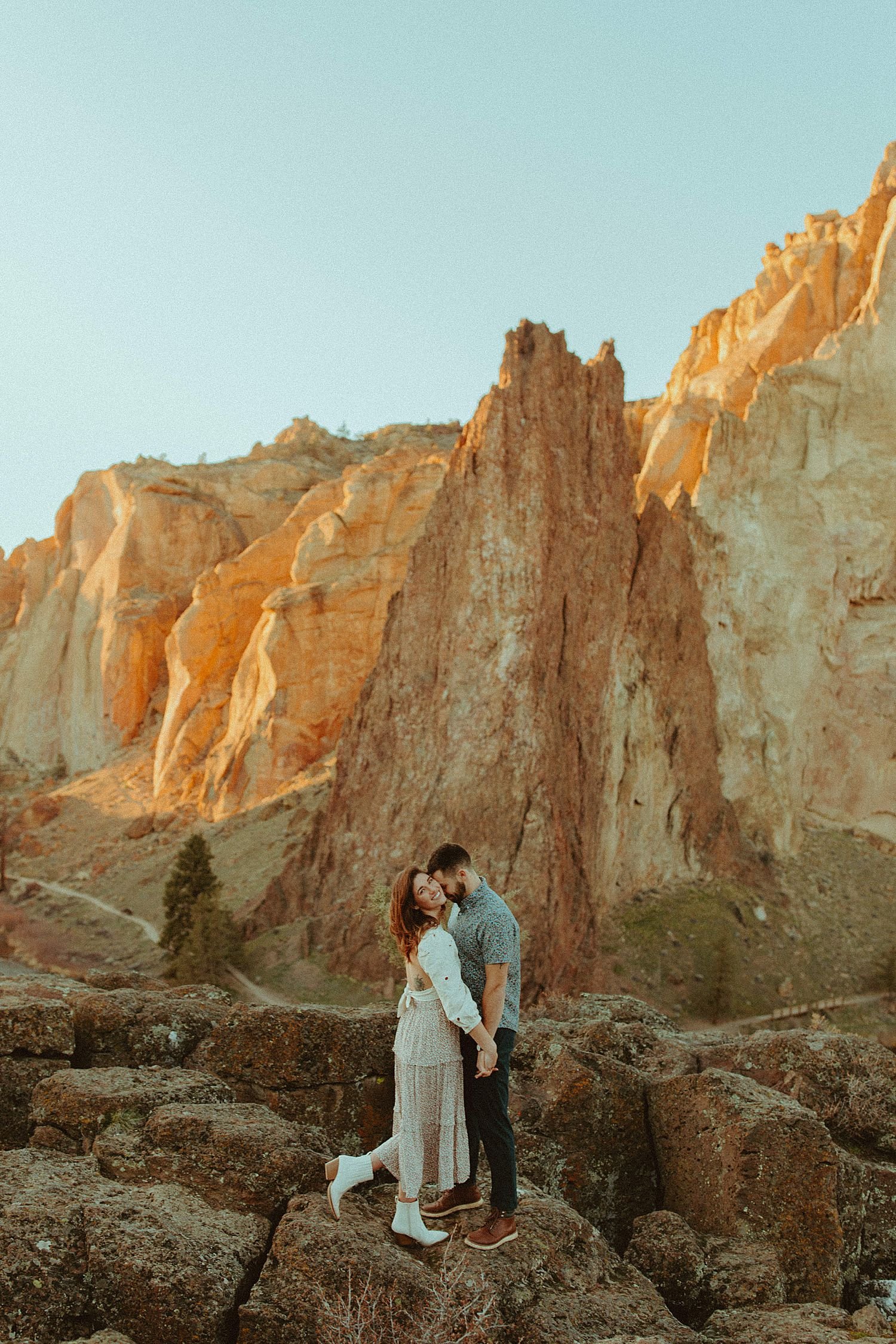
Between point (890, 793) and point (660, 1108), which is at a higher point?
point (890, 793)

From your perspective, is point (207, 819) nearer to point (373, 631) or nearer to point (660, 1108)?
point (373, 631)

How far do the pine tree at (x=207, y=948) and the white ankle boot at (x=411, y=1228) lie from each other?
23.0 metres

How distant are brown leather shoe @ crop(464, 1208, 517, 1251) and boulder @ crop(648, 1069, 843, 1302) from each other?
1912 mm

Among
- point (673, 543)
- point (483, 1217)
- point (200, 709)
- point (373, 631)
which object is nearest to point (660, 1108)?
point (483, 1217)

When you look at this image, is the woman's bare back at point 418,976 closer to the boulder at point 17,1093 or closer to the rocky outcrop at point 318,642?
the boulder at point 17,1093

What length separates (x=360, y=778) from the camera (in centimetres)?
3259

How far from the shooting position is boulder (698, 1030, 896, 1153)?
28.1 ft

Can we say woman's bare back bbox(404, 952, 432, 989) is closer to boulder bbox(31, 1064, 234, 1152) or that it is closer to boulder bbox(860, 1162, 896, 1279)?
boulder bbox(31, 1064, 234, 1152)

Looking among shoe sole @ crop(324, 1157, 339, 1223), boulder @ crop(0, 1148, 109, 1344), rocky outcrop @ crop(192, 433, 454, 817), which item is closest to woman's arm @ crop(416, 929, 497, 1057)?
shoe sole @ crop(324, 1157, 339, 1223)

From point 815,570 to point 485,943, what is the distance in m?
40.6

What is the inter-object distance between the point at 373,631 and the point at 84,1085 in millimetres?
39620

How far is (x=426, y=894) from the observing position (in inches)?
235

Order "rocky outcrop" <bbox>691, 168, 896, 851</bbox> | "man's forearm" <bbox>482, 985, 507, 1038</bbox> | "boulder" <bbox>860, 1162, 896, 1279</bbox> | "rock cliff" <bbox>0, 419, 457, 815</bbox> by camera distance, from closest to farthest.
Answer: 1. "man's forearm" <bbox>482, 985, 507, 1038</bbox>
2. "boulder" <bbox>860, 1162, 896, 1279</bbox>
3. "rocky outcrop" <bbox>691, 168, 896, 851</bbox>
4. "rock cliff" <bbox>0, 419, 457, 815</bbox>

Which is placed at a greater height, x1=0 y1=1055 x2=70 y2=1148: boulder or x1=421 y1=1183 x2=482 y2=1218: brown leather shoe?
x1=0 y1=1055 x2=70 y2=1148: boulder
